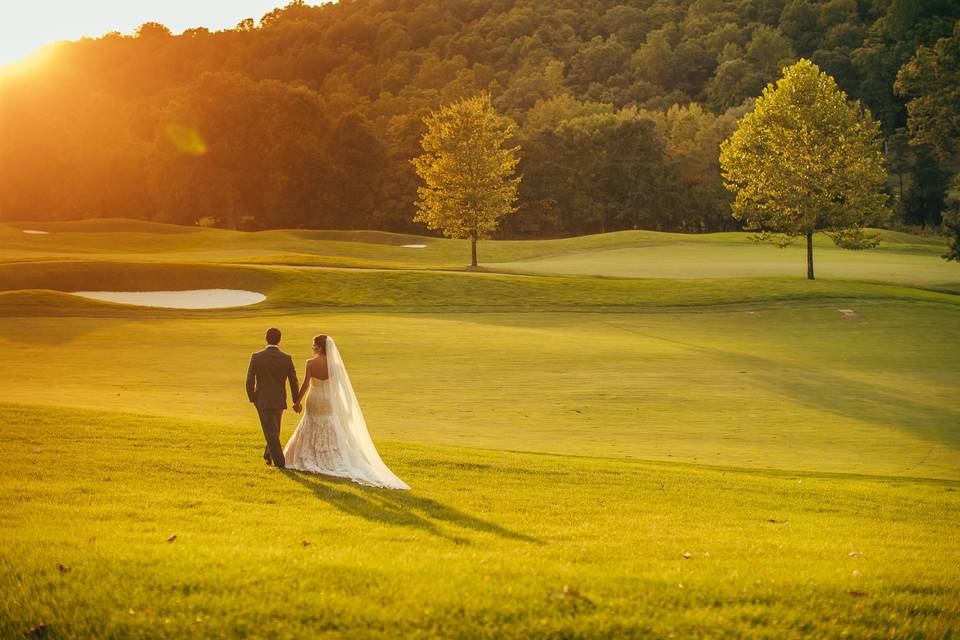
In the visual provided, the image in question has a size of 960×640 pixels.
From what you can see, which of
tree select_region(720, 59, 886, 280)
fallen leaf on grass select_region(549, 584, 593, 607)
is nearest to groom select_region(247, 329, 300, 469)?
fallen leaf on grass select_region(549, 584, 593, 607)

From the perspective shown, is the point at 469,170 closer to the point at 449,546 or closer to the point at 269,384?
the point at 269,384

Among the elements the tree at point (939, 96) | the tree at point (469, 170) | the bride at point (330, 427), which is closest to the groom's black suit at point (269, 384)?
the bride at point (330, 427)

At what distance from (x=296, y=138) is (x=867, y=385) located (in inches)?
3498

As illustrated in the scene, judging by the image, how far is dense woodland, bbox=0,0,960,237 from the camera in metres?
105

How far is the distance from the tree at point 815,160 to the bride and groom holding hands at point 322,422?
4071 cm

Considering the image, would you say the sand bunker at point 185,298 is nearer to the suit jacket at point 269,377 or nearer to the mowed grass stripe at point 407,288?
the mowed grass stripe at point 407,288

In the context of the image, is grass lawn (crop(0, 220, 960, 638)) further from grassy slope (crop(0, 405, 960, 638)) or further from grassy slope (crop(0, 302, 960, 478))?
grassy slope (crop(0, 302, 960, 478))

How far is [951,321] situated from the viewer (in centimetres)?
3991

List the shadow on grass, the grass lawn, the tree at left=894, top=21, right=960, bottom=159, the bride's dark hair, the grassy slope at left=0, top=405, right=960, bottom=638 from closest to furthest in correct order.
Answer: the grassy slope at left=0, top=405, right=960, bottom=638 → the grass lawn → the bride's dark hair → the shadow on grass → the tree at left=894, top=21, right=960, bottom=159

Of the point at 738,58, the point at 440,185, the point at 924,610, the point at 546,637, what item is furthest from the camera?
the point at 738,58

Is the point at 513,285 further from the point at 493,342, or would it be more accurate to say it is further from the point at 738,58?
the point at 738,58

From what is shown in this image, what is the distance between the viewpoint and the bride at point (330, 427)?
13969mm

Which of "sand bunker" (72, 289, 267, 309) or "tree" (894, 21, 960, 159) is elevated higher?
"tree" (894, 21, 960, 159)

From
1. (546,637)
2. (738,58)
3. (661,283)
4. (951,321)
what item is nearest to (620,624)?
(546,637)
